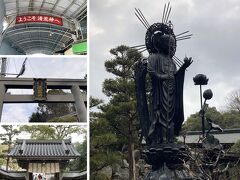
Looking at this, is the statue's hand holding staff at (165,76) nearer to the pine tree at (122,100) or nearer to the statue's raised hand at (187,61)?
the statue's raised hand at (187,61)

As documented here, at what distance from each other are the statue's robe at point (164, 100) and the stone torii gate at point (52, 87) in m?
5.46

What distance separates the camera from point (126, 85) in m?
19.2

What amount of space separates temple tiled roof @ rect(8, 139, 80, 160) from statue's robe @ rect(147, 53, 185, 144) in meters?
6.63

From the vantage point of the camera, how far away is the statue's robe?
8.55 meters

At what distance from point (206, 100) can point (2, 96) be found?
7934 millimetres

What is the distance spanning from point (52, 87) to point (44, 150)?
2.80 m

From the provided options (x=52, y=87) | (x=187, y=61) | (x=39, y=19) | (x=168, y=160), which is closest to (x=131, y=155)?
(x=52, y=87)

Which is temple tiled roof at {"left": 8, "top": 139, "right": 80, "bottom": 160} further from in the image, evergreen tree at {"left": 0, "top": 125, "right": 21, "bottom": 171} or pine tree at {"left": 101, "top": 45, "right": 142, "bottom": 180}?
pine tree at {"left": 101, "top": 45, "right": 142, "bottom": 180}

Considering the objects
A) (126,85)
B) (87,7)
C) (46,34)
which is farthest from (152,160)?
(126,85)

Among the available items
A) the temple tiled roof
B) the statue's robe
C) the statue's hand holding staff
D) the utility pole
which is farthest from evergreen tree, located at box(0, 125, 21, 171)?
the statue's hand holding staff

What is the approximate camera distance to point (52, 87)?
14.3 m

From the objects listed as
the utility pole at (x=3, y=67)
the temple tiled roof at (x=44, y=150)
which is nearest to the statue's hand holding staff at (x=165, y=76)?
the utility pole at (x=3, y=67)

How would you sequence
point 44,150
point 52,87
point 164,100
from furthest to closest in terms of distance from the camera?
point 44,150
point 52,87
point 164,100

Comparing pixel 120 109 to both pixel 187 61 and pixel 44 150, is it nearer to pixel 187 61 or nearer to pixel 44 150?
pixel 44 150
